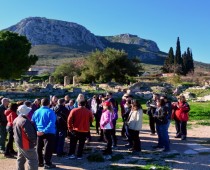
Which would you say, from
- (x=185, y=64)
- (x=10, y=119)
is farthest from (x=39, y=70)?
(x=10, y=119)

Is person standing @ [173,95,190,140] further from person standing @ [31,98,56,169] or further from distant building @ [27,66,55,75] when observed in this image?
distant building @ [27,66,55,75]

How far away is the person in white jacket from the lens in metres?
11.8

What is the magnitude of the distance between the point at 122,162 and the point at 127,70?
156 ft

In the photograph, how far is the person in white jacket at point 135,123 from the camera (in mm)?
11844

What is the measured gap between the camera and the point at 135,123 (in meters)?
11.9

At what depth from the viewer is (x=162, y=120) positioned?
1208 cm

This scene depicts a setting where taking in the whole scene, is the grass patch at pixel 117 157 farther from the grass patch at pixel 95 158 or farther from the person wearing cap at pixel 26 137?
the person wearing cap at pixel 26 137

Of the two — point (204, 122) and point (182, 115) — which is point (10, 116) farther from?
point (204, 122)

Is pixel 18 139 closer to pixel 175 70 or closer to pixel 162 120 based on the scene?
pixel 162 120

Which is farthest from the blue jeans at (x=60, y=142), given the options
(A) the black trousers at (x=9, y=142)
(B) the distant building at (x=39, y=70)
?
(B) the distant building at (x=39, y=70)

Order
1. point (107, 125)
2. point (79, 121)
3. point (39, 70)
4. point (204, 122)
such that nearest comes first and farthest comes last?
point (79, 121) < point (107, 125) < point (204, 122) < point (39, 70)

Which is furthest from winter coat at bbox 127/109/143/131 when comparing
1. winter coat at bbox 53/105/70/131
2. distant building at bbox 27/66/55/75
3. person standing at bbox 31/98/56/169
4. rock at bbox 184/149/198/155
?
distant building at bbox 27/66/55/75

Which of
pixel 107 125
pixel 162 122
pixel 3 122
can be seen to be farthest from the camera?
pixel 162 122

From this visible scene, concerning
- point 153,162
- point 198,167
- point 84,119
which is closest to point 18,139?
point 84,119
